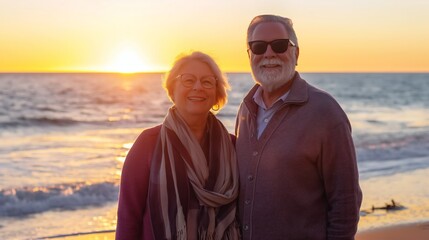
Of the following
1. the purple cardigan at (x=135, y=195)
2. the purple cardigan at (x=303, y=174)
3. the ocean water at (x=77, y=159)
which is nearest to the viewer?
the purple cardigan at (x=303, y=174)

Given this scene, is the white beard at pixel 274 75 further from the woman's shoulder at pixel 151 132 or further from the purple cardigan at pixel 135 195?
the purple cardigan at pixel 135 195

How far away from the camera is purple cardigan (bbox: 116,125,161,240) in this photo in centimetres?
389

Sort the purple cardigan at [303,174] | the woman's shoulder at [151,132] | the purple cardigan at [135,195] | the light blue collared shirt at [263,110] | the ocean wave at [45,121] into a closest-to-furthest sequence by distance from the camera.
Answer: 1. the purple cardigan at [303,174]
2. the light blue collared shirt at [263,110]
3. the purple cardigan at [135,195]
4. the woman's shoulder at [151,132]
5. the ocean wave at [45,121]

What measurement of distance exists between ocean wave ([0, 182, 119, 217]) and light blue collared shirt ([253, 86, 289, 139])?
6.75m

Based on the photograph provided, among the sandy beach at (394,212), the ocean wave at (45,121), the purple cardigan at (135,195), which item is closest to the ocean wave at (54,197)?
the sandy beach at (394,212)

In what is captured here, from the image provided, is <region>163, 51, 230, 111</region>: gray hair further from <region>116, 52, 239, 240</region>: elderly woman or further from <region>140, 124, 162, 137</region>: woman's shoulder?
<region>140, 124, 162, 137</region>: woman's shoulder

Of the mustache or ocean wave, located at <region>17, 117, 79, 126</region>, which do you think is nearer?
the mustache

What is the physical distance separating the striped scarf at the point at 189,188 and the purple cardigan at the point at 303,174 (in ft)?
0.52

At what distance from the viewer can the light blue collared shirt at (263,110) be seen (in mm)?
3771

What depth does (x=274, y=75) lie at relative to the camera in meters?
3.80

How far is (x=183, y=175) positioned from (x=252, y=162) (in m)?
0.46

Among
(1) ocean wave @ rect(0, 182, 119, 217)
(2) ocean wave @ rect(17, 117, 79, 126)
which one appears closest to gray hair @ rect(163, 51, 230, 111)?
(1) ocean wave @ rect(0, 182, 119, 217)

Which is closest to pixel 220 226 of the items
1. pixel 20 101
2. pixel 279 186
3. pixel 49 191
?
pixel 279 186

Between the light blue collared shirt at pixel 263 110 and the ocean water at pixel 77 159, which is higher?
the light blue collared shirt at pixel 263 110
